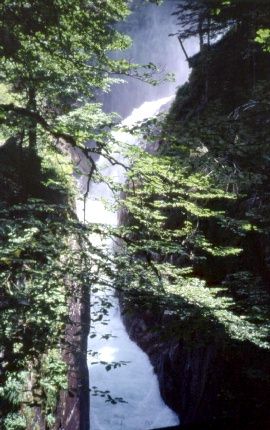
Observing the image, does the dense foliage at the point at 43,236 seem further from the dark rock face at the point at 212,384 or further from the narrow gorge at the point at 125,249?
the dark rock face at the point at 212,384

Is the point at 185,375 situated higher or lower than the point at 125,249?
lower

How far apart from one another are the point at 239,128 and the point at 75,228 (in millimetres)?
2923

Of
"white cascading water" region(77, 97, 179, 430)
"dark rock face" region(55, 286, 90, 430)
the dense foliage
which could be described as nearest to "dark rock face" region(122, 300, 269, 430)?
"white cascading water" region(77, 97, 179, 430)

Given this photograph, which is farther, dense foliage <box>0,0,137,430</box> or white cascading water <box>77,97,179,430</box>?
white cascading water <box>77,97,179,430</box>

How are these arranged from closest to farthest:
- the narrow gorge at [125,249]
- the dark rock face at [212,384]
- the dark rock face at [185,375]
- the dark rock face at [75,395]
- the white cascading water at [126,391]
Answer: the narrow gorge at [125,249] < the dark rock face at [75,395] < the dark rock face at [212,384] < the dark rock face at [185,375] < the white cascading water at [126,391]

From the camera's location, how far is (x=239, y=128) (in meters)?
5.07

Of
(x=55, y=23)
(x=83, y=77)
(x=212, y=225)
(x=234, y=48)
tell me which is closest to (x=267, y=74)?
(x=234, y=48)

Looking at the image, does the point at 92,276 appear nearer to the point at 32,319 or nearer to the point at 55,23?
the point at 32,319

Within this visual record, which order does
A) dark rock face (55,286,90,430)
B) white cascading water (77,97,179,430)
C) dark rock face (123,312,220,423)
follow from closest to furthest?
dark rock face (55,286,90,430), dark rock face (123,312,220,423), white cascading water (77,97,179,430)

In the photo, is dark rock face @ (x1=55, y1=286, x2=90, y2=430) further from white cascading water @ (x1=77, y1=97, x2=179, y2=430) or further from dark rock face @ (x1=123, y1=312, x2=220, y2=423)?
dark rock face @ (x1=123, y1=312, x2=220, y2=423)

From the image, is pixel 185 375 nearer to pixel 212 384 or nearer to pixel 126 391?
pixel 212 384

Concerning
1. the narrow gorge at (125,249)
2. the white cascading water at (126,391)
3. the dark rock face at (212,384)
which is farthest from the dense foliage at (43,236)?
the white cascading water at (126,391)

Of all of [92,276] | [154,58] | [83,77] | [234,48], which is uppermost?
[154,58]

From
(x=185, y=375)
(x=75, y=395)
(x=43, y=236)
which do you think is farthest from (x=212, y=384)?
(x=43, y=236)
